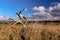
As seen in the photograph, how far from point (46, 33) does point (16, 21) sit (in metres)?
2.81

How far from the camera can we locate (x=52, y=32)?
1560 cm

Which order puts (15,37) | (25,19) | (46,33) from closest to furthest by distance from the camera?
(15,37), (46,33), (25,19)

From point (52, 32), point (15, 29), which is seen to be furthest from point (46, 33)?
point (15, 29)

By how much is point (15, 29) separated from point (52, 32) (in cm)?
230

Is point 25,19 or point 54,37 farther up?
point 25,19

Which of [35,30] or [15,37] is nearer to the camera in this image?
[15,37]

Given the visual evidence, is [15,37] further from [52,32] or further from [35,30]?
[52,32]

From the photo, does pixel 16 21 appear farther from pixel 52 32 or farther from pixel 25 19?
pixel 52 32

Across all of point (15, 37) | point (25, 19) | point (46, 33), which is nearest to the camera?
point (15, 37)

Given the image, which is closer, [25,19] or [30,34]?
[30,34]

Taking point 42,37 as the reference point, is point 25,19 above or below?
above

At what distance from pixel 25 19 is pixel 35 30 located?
2.06 meters

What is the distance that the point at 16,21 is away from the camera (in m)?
17.1

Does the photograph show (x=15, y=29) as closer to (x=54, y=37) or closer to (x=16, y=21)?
(x=16, y=21)
